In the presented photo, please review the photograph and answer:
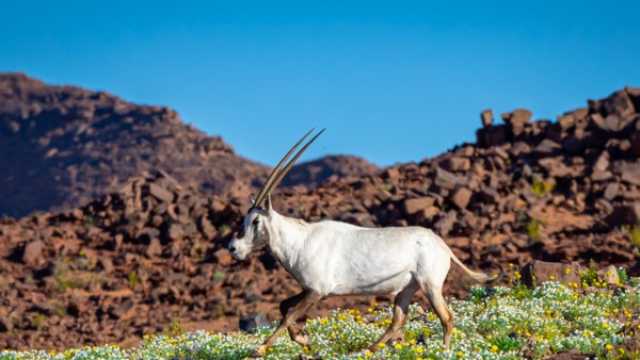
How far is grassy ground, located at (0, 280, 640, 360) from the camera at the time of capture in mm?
9641

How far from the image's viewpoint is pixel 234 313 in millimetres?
21312

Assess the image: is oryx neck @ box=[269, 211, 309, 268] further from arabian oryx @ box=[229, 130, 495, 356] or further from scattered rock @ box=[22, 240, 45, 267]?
scattered rock @ box=[22, 240, 45, 267]

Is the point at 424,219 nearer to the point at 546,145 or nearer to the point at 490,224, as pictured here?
the point at 490,224

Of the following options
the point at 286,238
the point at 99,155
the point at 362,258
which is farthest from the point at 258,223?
the point at 99,155

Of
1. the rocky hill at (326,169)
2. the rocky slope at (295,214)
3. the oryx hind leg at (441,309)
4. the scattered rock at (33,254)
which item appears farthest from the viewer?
the rocky hill at (326,169)

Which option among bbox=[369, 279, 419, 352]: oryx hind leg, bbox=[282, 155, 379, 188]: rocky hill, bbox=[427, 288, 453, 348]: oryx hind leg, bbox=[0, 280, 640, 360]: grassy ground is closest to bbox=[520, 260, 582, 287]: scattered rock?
bbox=[0, 280, 640, 360]: grassy ground

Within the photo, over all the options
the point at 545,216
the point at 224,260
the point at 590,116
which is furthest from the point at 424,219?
the point at 590,116

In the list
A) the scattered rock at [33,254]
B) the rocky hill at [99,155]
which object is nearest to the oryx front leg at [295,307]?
the scattered rock at [33,254]

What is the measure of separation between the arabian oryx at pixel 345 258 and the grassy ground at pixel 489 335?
55 cm

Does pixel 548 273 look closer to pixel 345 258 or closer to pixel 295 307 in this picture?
pixel 345 258

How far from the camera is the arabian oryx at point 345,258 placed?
9.59 metres

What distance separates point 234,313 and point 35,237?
10889 millimetres

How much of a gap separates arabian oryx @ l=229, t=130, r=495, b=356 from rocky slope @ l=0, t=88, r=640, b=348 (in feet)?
30.0

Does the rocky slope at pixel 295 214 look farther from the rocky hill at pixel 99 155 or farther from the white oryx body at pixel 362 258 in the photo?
the rocky hill at pixel 99 155
